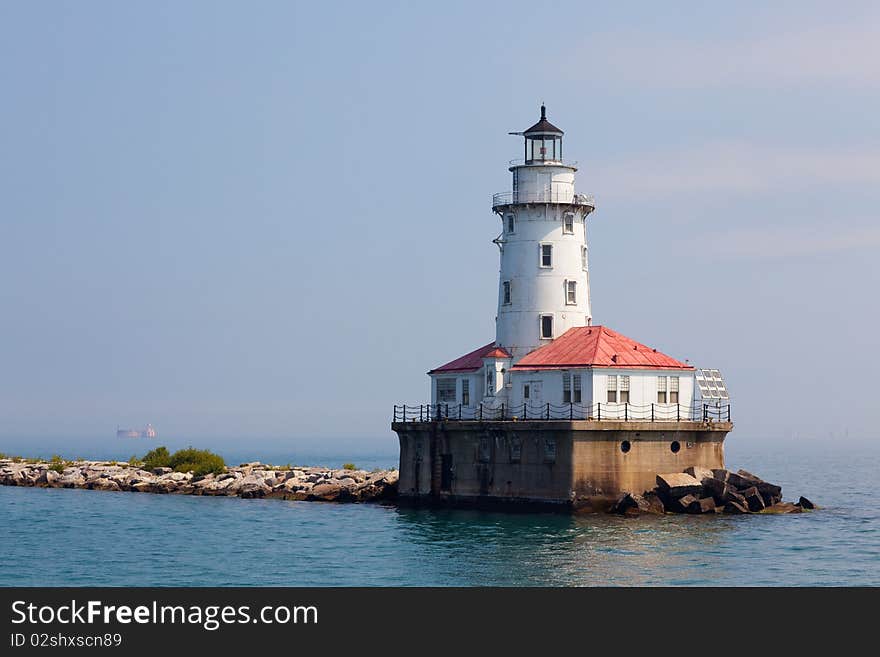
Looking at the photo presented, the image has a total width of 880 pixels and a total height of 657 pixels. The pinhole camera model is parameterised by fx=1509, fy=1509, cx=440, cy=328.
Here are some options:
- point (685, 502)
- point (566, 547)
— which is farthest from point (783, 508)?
point (566, 547)

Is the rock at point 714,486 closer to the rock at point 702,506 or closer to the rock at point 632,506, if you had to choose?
the rock at point 702,506

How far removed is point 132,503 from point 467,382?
18.0 meters

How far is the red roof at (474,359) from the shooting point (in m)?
65.2

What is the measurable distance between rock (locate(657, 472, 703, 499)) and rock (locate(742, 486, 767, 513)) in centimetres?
215

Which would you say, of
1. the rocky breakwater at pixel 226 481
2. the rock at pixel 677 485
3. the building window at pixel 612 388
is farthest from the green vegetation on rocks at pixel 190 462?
the rock at pixel 677 485

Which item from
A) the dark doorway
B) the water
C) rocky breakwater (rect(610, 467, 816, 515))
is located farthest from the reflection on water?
the dark doorway

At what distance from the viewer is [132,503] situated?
237ft

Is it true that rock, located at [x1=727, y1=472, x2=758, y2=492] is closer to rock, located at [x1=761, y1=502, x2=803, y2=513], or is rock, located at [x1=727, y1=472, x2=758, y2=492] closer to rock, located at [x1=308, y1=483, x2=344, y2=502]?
rock, located at [x1=761, y1=502, x2=803, y2=513]

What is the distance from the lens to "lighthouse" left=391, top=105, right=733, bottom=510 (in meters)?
58.5

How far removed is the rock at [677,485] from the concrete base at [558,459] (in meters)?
0.35
